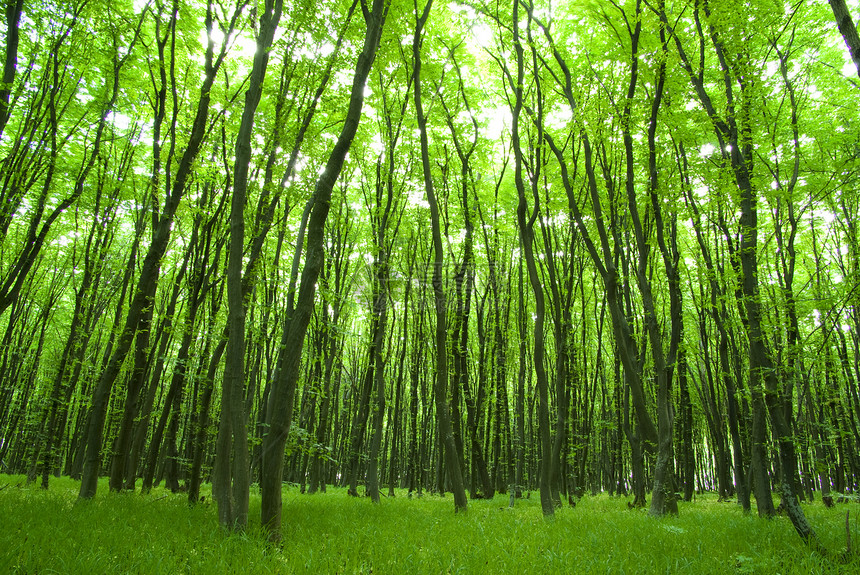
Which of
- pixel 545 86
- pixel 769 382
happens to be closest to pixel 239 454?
pixel 769 382

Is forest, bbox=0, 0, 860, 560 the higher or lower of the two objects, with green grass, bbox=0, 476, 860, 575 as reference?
higher

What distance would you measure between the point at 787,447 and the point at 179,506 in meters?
8.34

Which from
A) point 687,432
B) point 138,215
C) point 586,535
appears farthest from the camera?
point 687,432

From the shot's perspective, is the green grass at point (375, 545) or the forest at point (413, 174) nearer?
the green grass at point (375, 545)

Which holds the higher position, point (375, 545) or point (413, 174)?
point (413, 174)

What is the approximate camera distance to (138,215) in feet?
37.3

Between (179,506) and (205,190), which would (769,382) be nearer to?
(179,506)

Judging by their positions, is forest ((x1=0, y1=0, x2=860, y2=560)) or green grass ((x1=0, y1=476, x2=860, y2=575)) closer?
green grass ((x1=0, y1=476, x2=860, y2=575))

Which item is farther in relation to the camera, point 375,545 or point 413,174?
point 413,174

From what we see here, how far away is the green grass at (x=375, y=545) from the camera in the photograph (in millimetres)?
3209

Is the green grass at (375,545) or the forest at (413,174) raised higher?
the forest at (413,174)

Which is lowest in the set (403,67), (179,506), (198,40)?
(179,506)

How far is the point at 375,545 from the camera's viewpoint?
412 cm

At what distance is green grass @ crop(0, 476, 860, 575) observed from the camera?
3.21m
